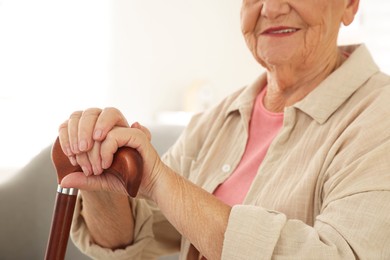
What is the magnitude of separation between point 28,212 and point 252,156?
60 centimetres

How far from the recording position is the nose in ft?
3.67

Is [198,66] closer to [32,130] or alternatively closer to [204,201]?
[32,130]

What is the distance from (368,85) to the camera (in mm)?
1070

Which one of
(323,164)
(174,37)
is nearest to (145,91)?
(174,37)

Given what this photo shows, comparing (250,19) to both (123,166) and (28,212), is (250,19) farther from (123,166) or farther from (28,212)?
(28,212)

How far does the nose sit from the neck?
0.33 ft

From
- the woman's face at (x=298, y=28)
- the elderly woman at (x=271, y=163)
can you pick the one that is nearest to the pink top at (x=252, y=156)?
the elderly woman at (x=271, y=163)

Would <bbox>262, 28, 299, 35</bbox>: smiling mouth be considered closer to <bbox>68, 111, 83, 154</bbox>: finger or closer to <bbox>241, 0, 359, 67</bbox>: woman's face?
<bbox>241, 0, 359, 67</bbox>: woman's face

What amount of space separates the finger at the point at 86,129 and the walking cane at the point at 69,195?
0.04m

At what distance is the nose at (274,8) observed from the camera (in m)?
1.12

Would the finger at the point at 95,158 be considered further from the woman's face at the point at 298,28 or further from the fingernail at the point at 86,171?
the woman's face at the point at 298,28

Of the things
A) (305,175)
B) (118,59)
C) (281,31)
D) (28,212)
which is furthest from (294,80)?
(118,59)

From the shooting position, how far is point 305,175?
0.99 meters

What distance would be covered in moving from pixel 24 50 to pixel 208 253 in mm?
2354
